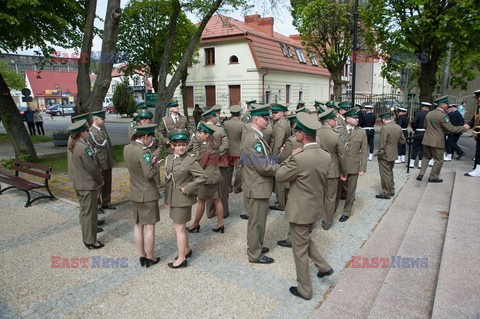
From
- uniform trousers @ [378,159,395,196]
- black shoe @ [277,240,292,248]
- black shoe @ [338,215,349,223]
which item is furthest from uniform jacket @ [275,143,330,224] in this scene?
uniform trousers @ [378,159,395,196]

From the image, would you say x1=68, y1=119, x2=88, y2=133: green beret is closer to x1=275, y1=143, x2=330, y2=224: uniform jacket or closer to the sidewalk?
the sidewalk

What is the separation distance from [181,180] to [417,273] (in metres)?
3.31

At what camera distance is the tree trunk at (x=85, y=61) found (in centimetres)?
1011

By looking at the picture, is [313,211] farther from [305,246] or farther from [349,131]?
[349,131]

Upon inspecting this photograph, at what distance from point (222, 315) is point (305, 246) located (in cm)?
121

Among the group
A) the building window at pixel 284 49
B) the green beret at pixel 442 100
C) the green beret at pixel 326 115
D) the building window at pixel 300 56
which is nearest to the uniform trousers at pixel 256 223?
the green beret at pixel 326 115

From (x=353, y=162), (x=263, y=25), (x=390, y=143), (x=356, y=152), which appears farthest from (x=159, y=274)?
(x=263, y=25)

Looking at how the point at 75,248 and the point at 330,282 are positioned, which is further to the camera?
the point at 75,248

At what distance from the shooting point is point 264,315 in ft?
11.9

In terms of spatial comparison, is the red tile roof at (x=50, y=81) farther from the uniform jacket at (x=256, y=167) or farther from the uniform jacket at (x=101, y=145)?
the uniform jacket at (x=256, y=167)

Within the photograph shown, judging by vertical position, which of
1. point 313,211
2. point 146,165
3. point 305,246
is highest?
point 146,165

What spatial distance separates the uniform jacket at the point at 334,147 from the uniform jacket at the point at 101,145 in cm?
426

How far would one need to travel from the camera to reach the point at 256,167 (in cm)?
455

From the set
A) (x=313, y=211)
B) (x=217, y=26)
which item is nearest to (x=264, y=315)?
(x=313, y=211)
